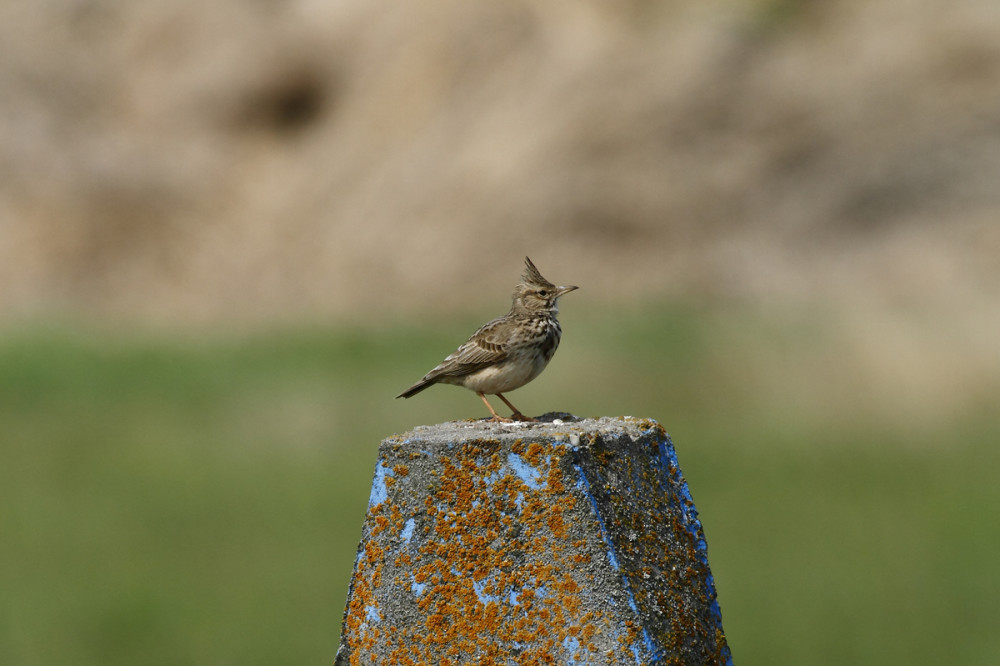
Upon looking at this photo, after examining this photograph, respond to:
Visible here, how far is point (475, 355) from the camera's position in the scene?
14.2 feet

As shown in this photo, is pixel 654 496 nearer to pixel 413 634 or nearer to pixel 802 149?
pixel 413 634

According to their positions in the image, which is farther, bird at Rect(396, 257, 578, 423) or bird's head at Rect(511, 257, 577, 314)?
bird's head at Rect(511, 257, 577, 314)

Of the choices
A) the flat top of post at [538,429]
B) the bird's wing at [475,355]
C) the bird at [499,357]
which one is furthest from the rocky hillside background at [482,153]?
Answer: the flat top of post at [538,429]

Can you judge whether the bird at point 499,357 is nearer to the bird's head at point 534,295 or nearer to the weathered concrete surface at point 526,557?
the bird's head at point 534,295

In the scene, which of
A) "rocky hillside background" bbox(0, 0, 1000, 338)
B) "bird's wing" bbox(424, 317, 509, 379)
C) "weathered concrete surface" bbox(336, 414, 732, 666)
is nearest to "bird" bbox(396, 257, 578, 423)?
"bird's wing" bbox(424, 317, 509, 379)

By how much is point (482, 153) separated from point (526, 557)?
84.9 feet

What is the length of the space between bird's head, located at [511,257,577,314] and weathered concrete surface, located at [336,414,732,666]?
153 cm

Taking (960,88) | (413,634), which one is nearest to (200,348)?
(960,88)

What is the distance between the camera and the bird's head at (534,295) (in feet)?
15.1

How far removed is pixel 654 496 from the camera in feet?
10.0

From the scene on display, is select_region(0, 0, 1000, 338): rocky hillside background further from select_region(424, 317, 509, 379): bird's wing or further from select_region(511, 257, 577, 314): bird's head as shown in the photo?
select_region(424, 317, 509, 379): bird's wing

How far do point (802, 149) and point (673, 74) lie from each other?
298 centimetres

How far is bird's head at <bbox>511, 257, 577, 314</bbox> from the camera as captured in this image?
4602 mm

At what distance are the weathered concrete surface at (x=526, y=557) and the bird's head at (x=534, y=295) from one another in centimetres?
153
